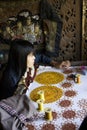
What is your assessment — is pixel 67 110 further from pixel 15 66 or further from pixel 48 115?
pixel 15 66

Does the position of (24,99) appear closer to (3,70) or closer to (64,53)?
(3,70)

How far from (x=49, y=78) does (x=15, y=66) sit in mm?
340

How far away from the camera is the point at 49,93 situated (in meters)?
2.00

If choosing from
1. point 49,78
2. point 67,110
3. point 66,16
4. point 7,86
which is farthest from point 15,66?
point 66,16

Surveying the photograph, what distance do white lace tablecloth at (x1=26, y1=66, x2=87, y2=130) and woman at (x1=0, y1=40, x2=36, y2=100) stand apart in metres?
0.15

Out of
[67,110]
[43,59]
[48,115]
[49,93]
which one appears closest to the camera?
[48,115]

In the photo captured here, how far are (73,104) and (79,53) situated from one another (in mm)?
1526

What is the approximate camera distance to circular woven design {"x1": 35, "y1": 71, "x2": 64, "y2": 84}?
2.21 metres

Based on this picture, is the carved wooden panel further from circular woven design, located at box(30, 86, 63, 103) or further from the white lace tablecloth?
circular woven design, located at box(30, 86, 63, 103)

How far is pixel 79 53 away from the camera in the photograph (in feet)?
10.8

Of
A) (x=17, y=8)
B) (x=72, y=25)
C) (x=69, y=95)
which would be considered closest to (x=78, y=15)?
(x=72, y=25)

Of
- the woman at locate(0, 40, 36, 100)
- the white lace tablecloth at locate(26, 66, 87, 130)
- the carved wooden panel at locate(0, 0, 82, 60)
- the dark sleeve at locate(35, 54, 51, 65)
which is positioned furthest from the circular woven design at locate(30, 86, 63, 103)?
the carved wooden panel at locate(0, 0, 82, 60)

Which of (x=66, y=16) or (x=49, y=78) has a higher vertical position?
(x=66, y=16)

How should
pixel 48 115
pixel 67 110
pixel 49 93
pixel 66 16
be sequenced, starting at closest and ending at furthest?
1. pixel 48 115
2. pixel 67 110
3. pixel 49 93
4. pixel 66 16
